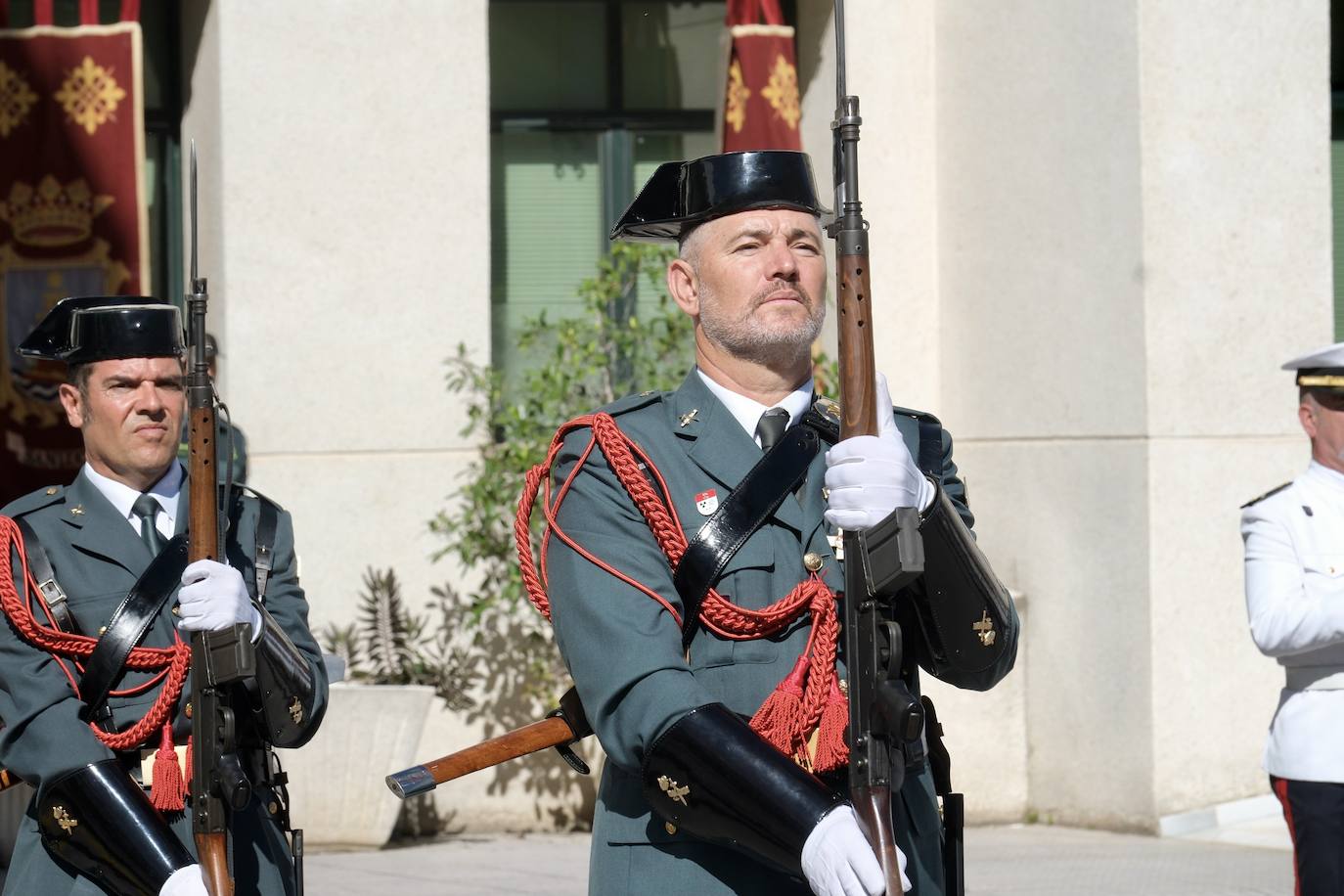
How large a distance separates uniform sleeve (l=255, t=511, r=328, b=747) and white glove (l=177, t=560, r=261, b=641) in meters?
0.30

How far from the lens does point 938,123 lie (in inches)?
352

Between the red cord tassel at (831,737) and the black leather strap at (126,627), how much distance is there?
1.54 metres

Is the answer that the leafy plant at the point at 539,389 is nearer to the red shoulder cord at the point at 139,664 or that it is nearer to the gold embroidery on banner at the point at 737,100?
the gold embroidery on banner at the point at 737,100

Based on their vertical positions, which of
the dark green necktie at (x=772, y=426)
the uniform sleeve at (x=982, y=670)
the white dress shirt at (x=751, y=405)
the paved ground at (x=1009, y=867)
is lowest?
the paved ground at (x=1009, y=867)

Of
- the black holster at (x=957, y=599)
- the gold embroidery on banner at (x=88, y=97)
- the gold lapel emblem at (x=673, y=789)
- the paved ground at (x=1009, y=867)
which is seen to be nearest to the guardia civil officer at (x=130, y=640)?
the gold lapel emblem at (x=673, y=789)

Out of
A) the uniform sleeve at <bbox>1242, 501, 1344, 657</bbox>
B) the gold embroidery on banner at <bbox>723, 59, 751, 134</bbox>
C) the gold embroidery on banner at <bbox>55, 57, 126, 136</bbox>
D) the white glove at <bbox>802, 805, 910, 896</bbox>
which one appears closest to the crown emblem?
the gold embroidery on banner at <bbox>55, 57, 126, 136</bbox>

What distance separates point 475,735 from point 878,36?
3.55 meters

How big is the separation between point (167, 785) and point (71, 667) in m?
0.30

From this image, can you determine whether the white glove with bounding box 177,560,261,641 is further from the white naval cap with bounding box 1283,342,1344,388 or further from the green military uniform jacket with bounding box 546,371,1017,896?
the white naval cap with bounding box 1283,342,1344,388

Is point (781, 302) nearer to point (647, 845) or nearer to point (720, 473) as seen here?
point (720, 473)

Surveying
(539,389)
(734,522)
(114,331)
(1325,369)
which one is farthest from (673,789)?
(539,389)

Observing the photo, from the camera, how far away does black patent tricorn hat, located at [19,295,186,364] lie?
4125 mm

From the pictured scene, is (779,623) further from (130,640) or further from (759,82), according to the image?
(759,82)

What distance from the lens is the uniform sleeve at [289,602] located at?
161 inches
